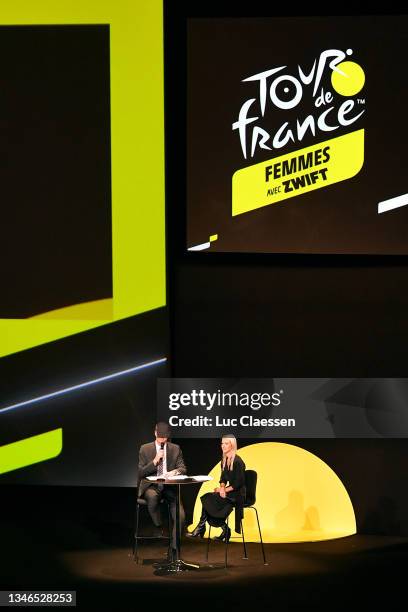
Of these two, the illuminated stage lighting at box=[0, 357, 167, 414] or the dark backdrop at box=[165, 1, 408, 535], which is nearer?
the dark backdrop at box=[165, 1, 408, 535]

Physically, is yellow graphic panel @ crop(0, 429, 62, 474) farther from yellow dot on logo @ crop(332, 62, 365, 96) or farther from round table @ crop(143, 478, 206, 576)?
yellow dot on logo @ crop(332, 62, 365, 96)

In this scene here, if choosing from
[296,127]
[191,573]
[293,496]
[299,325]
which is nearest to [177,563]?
[191,573]

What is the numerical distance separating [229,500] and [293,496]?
1052 mm

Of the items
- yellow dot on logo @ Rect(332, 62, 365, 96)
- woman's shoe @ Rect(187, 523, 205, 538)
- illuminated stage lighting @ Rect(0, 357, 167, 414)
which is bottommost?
woman's shoe @ Rect(187, 523, 205, 538)

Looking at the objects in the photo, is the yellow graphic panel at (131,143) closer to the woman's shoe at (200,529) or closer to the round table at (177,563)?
the woman's shoe at (200,529)

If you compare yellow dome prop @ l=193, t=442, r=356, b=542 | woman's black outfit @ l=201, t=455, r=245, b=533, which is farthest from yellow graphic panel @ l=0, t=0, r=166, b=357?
woman's black outfit @ l=201, t=455, r=245, b=533

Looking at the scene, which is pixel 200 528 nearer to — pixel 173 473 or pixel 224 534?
pixel 224 534

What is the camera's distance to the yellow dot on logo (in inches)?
288

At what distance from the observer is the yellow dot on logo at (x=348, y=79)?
730cm

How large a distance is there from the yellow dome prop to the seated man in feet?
2.82

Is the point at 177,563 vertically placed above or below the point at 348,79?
below

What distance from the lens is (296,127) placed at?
7.38m

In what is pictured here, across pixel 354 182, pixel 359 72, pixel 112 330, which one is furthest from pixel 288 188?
pixel 112 330

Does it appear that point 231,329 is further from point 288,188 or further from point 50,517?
point 50,517
